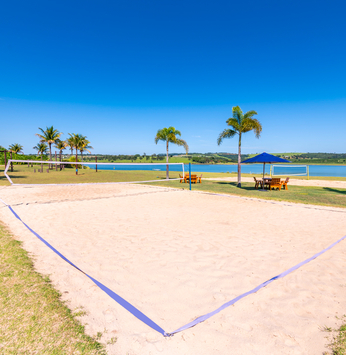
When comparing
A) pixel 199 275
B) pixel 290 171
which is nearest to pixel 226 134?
pixel 199 275

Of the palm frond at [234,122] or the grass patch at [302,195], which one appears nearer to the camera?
the grass patch at [302,195]

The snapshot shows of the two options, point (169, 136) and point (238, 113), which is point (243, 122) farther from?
point (169, 136)

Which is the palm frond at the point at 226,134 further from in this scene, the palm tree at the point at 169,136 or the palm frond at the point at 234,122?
the palm tree at the point at 169,136

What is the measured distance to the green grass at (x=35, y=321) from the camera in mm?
2188

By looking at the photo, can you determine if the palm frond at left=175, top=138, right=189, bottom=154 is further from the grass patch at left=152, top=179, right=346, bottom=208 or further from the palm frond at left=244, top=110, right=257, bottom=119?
the grass patch at left=152, top=179, right=346, bottom=208

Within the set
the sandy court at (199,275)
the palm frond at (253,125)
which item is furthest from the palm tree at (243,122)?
the sandy court at (199,275)

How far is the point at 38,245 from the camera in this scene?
4984 mm

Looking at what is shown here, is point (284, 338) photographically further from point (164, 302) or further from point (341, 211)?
point (341, 211)

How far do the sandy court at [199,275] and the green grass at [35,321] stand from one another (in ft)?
0.52

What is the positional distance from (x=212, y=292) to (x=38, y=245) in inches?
156

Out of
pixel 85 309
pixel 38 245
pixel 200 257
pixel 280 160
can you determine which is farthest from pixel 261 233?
pixel 280 160

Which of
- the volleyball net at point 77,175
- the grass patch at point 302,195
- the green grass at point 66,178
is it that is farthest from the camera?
the green grass at point 66,178

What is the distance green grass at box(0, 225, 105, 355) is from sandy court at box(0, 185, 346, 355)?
16 cm

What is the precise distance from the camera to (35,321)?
253cm
